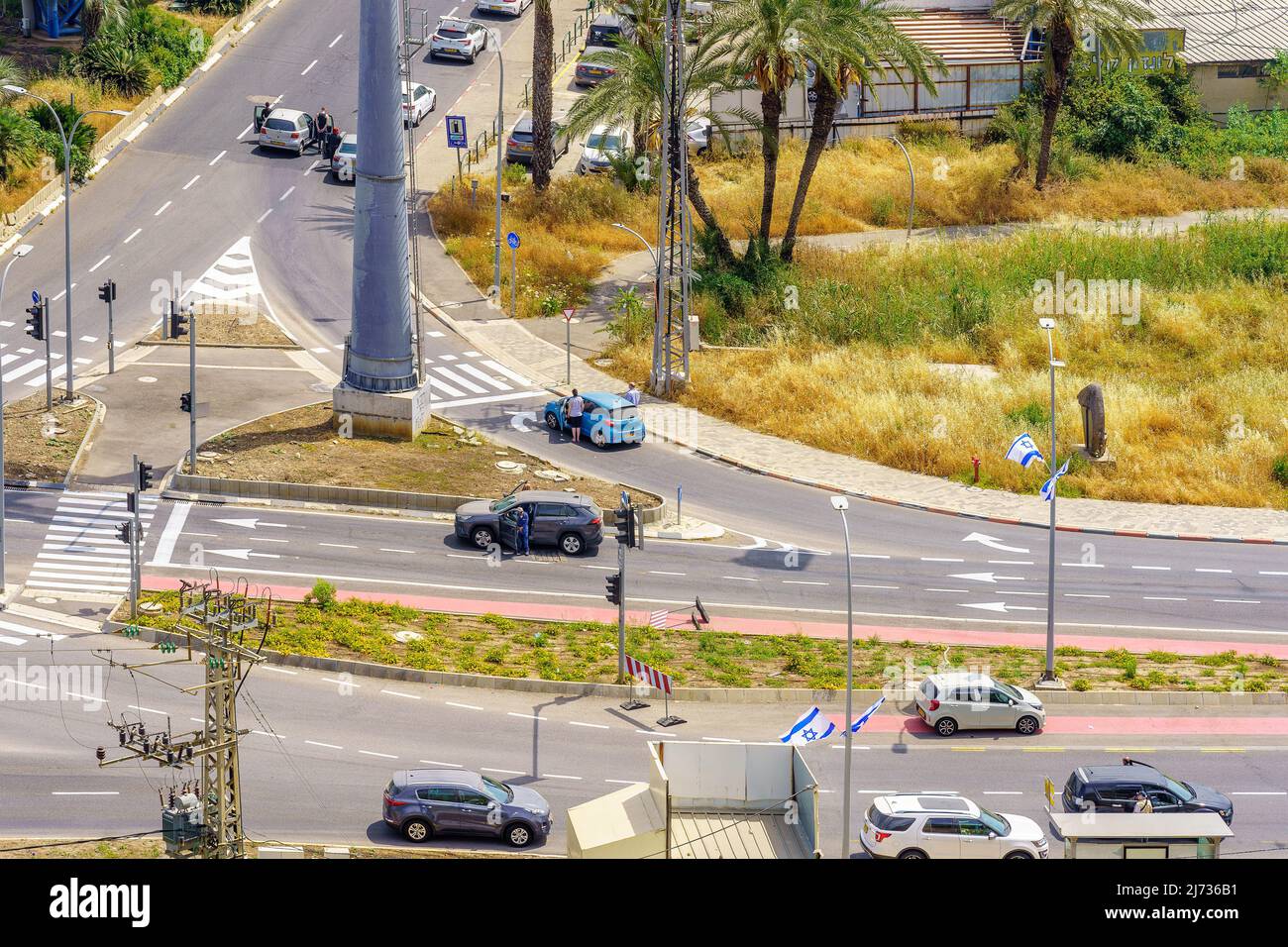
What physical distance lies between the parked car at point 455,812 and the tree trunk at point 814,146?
40467mm

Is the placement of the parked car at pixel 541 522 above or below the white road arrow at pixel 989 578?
above

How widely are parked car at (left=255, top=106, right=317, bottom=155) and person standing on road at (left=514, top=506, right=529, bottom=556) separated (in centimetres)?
3314

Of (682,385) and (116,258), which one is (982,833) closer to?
(682,385)

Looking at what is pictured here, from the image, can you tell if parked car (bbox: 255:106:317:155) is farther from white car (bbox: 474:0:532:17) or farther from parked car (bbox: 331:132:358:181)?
white car (bbox: 474:0:532:17)

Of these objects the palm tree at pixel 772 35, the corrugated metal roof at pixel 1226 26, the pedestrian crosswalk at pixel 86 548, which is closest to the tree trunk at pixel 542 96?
the palm tree at pixel 772 35

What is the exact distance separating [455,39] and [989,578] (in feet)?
155

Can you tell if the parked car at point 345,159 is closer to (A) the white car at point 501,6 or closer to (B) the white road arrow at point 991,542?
(A) the white car at point 501,6

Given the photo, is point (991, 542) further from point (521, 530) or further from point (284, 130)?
point (284, 130)

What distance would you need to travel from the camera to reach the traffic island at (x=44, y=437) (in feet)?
174

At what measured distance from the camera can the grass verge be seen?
4328 cm

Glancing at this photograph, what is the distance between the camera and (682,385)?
63.1 m

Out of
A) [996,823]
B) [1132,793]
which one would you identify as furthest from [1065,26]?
[996,823]

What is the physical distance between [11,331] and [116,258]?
22.0ft

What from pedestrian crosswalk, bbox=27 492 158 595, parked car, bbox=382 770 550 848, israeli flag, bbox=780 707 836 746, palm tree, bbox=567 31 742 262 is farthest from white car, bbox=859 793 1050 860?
palm tree, bbox=567 31 742 262
